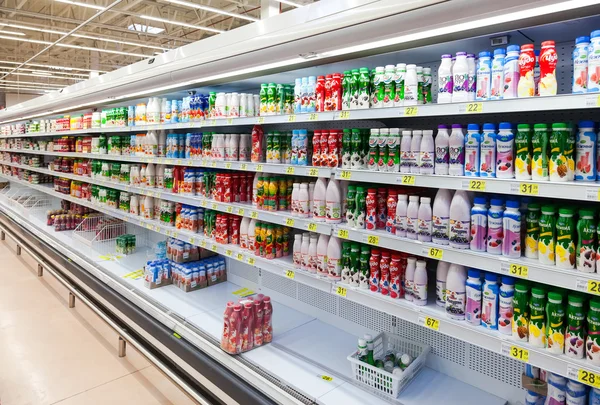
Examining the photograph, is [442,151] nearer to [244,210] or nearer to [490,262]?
[490,262]

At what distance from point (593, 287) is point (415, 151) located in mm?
814

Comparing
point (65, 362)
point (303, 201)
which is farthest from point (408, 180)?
point (65, 362)

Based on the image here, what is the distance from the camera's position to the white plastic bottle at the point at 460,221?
64.7 inches

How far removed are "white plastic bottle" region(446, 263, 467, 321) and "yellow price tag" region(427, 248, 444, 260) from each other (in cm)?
8

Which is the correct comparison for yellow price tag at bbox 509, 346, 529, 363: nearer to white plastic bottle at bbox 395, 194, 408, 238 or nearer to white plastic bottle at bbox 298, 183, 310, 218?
white plastic bottle at bbox 395, 194, 408, 238

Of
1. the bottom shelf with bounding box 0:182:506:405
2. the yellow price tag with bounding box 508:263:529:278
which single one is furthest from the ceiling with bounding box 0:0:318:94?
the yellow price tag with bounding box 508:263:529:278

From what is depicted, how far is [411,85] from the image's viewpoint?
5.80 feet

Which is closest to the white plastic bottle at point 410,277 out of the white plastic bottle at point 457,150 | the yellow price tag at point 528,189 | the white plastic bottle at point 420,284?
the white plastic bottle at point 420,284

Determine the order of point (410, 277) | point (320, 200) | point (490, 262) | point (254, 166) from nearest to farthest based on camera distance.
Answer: point (490, 262), point (410, 277), point (320, 200), point (254, 166)

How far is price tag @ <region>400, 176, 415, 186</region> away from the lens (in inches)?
68.5

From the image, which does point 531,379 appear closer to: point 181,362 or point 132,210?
point 181,362

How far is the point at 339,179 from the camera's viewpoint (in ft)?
6.95

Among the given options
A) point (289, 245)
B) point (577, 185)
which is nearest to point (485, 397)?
point (577, 185)

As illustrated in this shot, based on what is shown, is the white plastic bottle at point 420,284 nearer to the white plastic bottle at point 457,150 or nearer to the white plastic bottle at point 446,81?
the white plastic bottle at point 457,150
